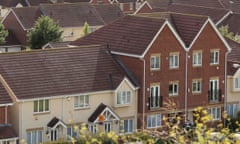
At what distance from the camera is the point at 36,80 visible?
44.5 metres

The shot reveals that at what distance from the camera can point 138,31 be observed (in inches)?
1919

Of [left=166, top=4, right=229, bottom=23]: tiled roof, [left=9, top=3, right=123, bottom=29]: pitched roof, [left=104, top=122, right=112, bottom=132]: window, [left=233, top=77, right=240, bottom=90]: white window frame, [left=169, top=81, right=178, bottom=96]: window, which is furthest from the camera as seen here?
[left=9, top=3, right=123, bottom=29]: pitched roof

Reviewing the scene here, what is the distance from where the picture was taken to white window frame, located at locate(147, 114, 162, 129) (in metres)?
47.6

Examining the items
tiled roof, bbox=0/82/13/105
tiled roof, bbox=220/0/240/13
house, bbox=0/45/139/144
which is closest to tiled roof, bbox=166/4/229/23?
tiled roof, bbox=220/0/240/13

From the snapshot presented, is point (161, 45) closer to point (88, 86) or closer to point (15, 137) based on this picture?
point (88, 86)

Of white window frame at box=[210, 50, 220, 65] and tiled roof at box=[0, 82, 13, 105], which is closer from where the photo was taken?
tiled roof at box=[0, 82, 13, 105]

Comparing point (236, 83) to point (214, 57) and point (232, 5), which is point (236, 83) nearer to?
point (214, 57)

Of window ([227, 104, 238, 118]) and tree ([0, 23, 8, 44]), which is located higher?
tree ([0, 23, 8, 44])

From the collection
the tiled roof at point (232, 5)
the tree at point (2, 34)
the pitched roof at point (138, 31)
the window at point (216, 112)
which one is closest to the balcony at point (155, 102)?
the pitched roof at point (138, 31)

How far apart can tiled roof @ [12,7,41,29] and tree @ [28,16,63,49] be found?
4.69 meters

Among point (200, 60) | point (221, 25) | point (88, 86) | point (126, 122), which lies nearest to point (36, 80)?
point (88, 86)

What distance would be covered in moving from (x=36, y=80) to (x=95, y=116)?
370cm

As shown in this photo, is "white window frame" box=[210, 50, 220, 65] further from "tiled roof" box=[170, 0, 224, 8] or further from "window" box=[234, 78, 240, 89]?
"tiled roof" box=[170, 0, 224, 8]

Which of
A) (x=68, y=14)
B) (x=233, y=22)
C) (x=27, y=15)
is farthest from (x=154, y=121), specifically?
(x=68, y=14)
